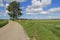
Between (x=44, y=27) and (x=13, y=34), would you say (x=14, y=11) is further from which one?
(x=13, y=34)

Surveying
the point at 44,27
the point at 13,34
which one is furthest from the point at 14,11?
the point at 13,34

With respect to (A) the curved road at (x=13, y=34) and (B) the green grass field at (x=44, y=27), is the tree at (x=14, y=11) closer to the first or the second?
(B) the green grass field at (x=44, y=27)

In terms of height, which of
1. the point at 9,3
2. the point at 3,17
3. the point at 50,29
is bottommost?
the point at 50,29

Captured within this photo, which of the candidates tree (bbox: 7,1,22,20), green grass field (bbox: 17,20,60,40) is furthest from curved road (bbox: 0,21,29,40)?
tree (bbox: 7,1,22,20)

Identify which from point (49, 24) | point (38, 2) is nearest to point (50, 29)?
point (49, 24)

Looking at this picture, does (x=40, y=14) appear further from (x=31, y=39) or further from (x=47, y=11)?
(x=31, y=39)

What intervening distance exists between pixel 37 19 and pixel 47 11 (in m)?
0.49

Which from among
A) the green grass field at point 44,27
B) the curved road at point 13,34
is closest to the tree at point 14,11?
the green grass field at point 44,27

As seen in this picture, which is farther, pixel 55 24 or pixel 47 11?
pixel 55 24

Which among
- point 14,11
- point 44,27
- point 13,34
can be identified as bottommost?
point 44,27

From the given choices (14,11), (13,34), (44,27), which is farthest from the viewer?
(14,11)

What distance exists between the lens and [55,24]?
809 centimetres

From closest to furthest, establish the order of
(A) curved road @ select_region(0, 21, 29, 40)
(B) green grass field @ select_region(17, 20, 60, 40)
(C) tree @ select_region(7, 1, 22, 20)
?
(A) curved road @ select_region(0, 21, 29, 40) < (B) green grass field @ select_region(17, 20, 60, 40) < (C) tree @ select_region(7, 1, 22, 20)

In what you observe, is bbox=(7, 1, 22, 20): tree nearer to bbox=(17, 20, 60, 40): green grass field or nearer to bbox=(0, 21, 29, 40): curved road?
bbox=(17, 20, 60, 40): green grass field
